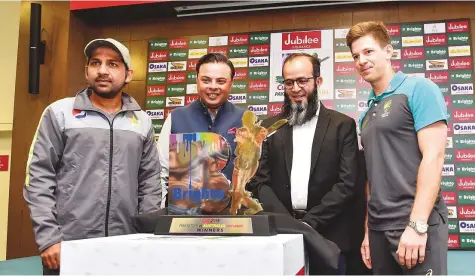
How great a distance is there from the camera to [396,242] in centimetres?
146

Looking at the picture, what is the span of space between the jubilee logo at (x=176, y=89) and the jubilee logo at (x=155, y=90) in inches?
2.8

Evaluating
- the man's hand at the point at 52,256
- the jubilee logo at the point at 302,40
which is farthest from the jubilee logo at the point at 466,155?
the man's hand at the point at 52,256

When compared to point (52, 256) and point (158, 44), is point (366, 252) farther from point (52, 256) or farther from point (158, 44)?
point (158, 44)

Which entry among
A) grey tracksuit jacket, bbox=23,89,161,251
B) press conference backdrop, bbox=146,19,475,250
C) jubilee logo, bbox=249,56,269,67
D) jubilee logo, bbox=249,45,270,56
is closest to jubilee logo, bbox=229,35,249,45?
press conference backdrop, bbox=146,19,475,250

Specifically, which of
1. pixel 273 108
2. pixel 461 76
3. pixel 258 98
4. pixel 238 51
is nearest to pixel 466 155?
pixel 461 76

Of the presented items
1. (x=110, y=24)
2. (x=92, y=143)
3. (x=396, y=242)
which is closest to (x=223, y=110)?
(x=92, y=143)

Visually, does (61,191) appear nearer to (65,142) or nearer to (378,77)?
(65,142)

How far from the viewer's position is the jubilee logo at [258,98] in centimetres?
475

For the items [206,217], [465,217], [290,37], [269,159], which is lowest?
[465,217]

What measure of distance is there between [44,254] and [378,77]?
1326 millimetres

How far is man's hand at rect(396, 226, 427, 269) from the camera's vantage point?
1.37 meters

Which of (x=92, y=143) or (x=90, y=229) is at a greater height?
(x=92, y=143)

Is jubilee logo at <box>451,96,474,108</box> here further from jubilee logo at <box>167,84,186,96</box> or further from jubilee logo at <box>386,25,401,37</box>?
jubilee logo at <box>167,84,186,96</box>

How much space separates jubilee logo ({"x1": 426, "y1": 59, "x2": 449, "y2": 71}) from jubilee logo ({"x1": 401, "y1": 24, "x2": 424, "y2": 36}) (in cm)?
32
